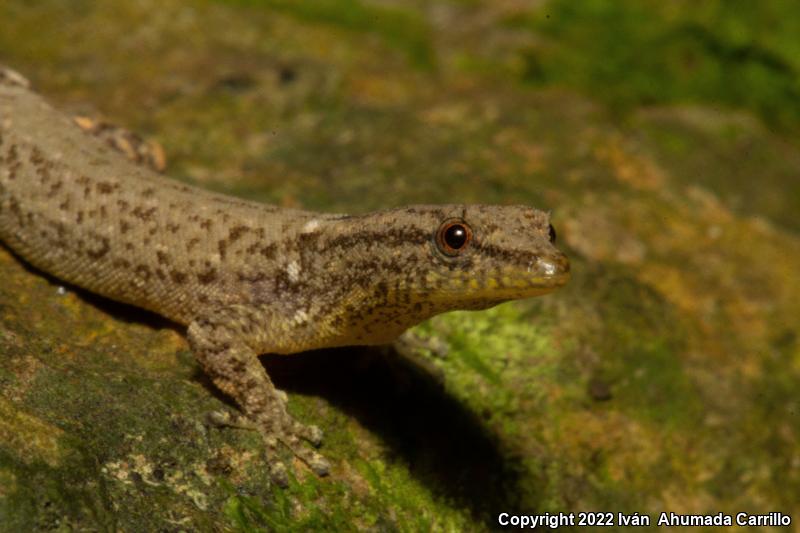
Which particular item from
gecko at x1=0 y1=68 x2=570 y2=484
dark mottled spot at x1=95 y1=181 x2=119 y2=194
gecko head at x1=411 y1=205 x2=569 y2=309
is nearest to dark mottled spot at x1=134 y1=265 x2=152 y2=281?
gecko at x1=0 y1=68 x2=570 y2=484

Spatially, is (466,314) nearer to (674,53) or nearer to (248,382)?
(248,382)

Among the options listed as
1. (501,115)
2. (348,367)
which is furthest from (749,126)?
(348,367)

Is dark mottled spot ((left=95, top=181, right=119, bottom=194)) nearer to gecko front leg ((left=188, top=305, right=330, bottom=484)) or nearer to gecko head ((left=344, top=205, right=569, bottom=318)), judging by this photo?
gecko front leg ((left=188, top=305, right=330, bottom=484))

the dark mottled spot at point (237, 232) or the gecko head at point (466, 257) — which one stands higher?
the gecko head at point (466, 257)

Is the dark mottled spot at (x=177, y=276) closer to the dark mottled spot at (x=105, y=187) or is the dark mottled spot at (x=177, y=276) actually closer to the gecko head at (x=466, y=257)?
the dark mottled spot at (x=105, y=187)

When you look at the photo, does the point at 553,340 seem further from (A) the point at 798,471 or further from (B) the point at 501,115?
(B) the point at 501,115

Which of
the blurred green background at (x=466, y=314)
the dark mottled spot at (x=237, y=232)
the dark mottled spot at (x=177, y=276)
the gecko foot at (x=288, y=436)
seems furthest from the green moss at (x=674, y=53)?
the gecko foot at (x=288, y=436)
